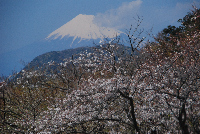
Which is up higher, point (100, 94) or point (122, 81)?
point (122, 81)

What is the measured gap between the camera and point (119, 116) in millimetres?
7867

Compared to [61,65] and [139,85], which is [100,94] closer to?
[139,85]

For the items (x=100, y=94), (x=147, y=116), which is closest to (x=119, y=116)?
(x=147, y=116)

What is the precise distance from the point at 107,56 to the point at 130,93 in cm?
458

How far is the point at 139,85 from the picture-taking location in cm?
666

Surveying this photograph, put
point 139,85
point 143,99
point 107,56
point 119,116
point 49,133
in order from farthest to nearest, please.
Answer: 1. point 107,56
2. point 119,116
3. point 143,99
4. point 139,85
5. point 49,133

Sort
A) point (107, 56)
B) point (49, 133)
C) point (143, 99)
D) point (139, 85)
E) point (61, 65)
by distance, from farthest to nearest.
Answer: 1. point (61, 65)
2. point (107, 56)
3. point (143, 99)
4. point (139, 85)
5. point (49, 133)

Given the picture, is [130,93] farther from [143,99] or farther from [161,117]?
[161,117]

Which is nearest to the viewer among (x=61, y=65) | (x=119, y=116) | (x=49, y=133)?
(x=49, y=133)

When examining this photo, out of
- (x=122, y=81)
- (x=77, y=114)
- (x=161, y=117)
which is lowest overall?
(x=161, y=117)

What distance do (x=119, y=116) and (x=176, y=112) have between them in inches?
105

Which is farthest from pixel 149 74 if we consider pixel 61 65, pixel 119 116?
pixel 61 65

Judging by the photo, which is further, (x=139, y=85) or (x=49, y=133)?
(x=139, y=85)

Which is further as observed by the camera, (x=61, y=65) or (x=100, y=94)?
(x=61, y=65)
